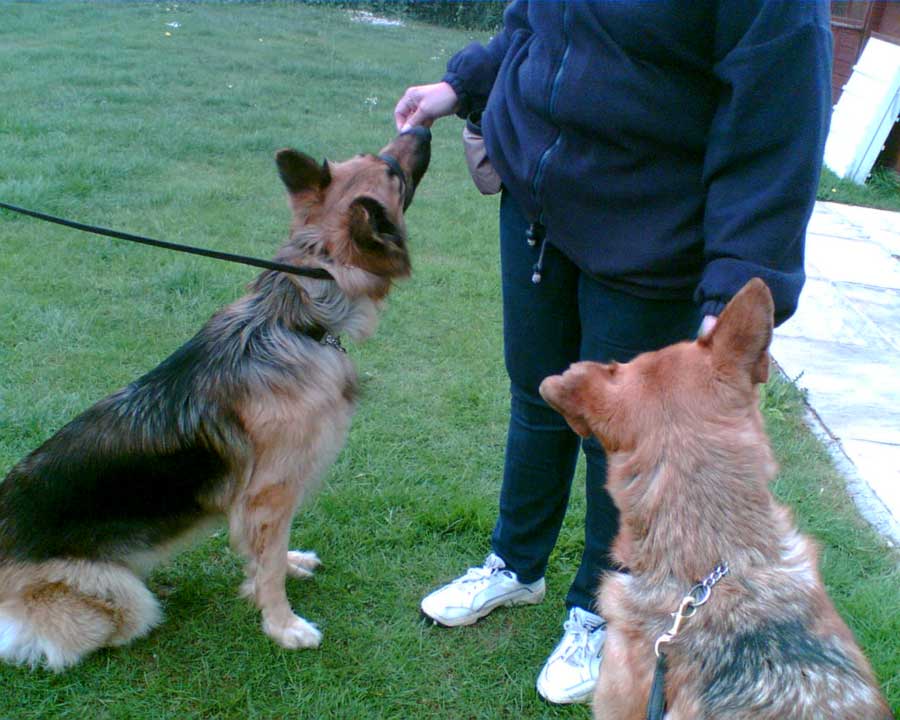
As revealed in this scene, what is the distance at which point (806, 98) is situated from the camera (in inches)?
78.2

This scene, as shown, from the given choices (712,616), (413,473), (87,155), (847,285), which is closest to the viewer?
(712,616)

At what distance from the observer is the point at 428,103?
3033 mm

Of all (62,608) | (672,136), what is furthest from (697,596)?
(62,608)

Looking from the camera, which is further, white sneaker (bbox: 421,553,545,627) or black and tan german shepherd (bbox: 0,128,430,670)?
white sneaker (bbox: 421,553,545,627)

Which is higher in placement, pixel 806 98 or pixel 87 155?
pixel 806 98

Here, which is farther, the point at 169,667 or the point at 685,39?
the point at 169,667

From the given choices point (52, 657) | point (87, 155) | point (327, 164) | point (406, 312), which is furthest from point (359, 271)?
point (87, 155)

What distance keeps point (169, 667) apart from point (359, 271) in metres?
1.69

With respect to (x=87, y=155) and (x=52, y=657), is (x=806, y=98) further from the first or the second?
(x=87, y=155)

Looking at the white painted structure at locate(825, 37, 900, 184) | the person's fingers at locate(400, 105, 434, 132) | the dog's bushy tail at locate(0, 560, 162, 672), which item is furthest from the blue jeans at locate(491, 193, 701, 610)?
the white painted structure at locate(825, 37, 900, 184)

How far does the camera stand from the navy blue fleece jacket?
6.57ft

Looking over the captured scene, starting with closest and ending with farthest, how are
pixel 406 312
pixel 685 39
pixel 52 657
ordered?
pixel 685 39, pixel 52 657, pixel 406 312

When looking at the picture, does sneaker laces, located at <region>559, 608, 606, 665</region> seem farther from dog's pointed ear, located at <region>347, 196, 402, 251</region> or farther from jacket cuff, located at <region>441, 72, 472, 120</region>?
jacket cuff, located at <region>441, 72, 472, 120</region>

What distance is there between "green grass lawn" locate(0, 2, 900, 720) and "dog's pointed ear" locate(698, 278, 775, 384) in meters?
1.66
